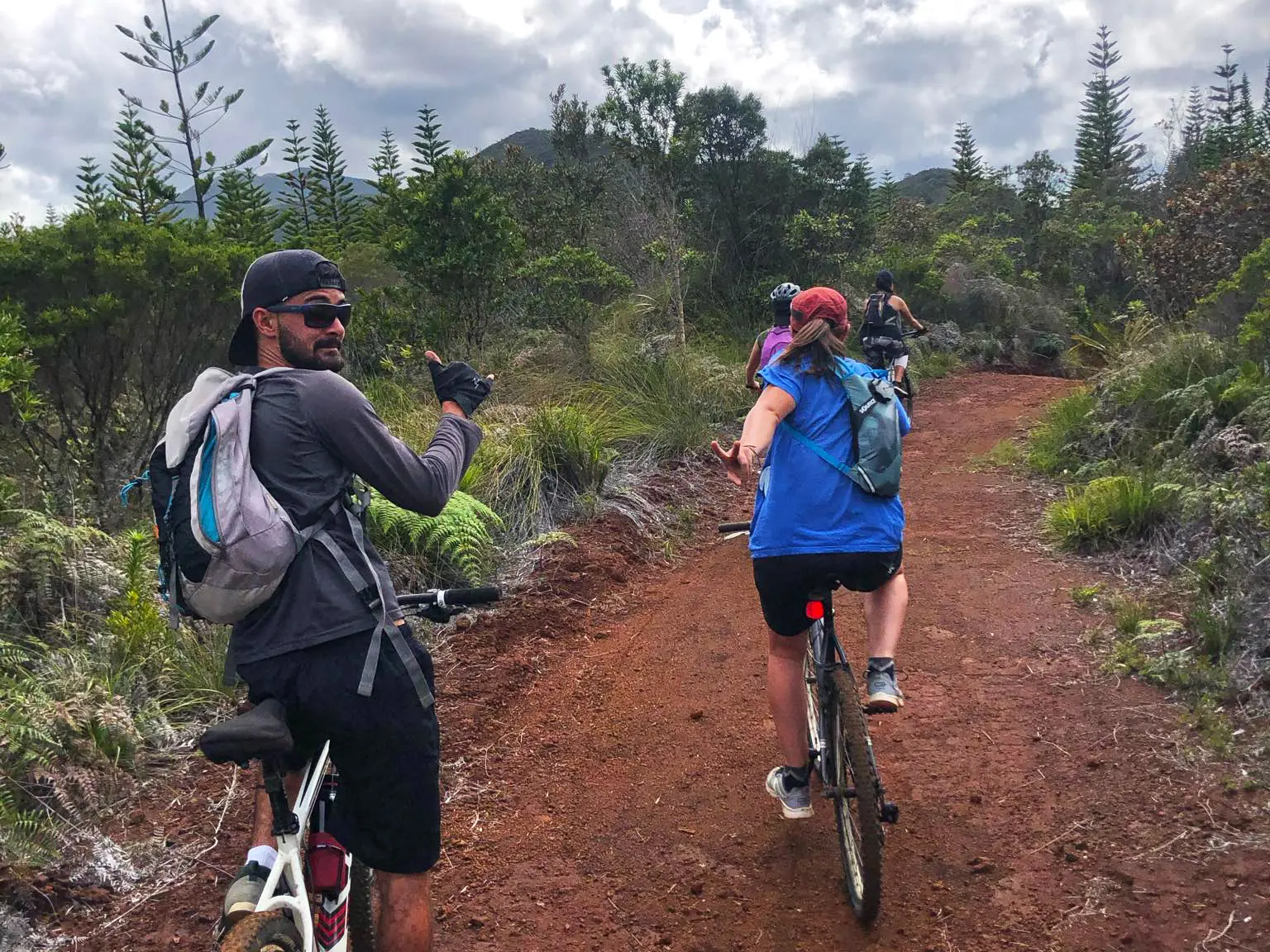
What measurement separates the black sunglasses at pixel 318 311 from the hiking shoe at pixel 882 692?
2122 millimetres

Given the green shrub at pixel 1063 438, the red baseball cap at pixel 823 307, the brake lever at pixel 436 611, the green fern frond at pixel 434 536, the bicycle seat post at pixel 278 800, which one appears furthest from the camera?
the green shrub at pixel 1063 438

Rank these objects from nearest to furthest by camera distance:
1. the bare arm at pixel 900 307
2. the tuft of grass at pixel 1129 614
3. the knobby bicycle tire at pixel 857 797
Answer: the knobby bicycle tire at pixel 857 797, the tuft of grass at pixel 1129 614, the bare arm at pixel 900 307

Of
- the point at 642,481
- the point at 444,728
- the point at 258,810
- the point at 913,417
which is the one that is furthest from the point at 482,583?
the point at 913,417

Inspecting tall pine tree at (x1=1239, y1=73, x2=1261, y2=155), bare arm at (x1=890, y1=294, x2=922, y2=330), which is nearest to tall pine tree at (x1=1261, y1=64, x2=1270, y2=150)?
tall pine tree at (x1=1239, y1=73, x2=1261, y2=155)

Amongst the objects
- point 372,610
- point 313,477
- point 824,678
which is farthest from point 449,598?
point 824,678

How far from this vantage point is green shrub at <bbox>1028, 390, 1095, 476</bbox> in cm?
888

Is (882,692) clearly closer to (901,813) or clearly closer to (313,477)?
(901,813)

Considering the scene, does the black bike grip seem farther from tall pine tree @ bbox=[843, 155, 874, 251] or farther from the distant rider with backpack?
tall pine tree @ bbox=[843, 155, 874, 251]

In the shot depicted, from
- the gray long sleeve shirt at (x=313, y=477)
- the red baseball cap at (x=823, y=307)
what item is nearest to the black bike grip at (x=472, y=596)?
the gray long sleeve shirt at (x=313, y=477)

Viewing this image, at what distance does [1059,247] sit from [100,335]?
23315 mm

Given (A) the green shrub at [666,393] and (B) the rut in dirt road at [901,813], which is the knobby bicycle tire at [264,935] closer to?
(B) the rut in dirt road at [901,813]

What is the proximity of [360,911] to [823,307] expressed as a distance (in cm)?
245

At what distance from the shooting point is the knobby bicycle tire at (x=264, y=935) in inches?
78.7

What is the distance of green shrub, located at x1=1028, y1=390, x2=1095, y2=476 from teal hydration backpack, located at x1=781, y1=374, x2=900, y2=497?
601 cm
